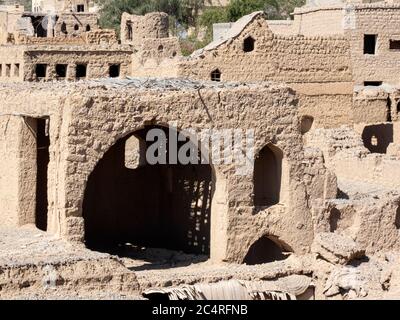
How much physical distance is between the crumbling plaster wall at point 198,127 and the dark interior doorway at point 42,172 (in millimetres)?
1236

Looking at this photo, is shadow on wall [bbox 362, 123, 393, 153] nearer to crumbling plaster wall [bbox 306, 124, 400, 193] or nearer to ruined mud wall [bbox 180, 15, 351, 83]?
ruined mud wall [bbox 180, 15, 351, 83]

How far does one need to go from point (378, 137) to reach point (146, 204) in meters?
10.0

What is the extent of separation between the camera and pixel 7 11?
57531 mm

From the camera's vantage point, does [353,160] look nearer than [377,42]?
Yes

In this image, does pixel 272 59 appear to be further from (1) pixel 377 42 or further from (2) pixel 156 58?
(1) pixel 377 42

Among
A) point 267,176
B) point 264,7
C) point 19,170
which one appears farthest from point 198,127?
point 264,7

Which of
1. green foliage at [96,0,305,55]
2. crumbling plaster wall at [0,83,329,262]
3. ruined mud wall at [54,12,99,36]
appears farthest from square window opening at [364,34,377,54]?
ruined mud wall at [54,12,99,36]

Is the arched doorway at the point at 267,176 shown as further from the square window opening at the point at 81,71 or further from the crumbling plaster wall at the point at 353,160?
the square window opening at the point at 81,71

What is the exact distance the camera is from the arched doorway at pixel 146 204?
2923 cm

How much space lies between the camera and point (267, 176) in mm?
28516

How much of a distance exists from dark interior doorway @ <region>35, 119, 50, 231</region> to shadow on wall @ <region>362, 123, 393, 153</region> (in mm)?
11902

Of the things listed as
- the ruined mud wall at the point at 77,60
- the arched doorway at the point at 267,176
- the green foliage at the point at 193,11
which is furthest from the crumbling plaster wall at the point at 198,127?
the green foliage at the point at 193,11

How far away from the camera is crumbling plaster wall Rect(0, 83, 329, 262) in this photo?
25703 mm
